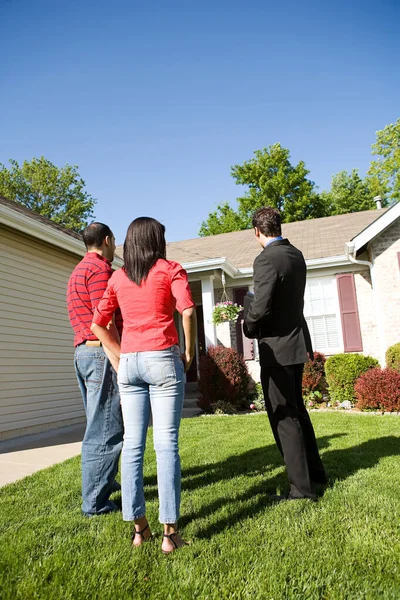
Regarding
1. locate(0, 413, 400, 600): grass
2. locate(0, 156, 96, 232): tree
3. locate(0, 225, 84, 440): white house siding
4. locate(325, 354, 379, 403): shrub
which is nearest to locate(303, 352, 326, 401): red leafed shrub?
locate(325, 354, 379, 403): shrub

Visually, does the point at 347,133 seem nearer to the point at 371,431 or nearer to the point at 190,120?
the point at 190,120

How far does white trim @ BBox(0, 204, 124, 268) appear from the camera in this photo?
258 inches

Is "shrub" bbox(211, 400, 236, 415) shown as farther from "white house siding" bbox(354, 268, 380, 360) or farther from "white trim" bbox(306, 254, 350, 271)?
"white trim" bbox(306, 254, 350, 271)

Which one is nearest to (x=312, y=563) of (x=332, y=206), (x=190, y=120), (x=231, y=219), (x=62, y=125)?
(x=190, y=120)

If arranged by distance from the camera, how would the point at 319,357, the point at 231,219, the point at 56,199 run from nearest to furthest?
the point at 319,357 → the point at 231,219 → the point at 56,199

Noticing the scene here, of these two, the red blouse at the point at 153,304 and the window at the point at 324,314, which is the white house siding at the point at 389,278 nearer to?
the window at the point at 324,314

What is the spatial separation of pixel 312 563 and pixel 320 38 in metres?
12.0

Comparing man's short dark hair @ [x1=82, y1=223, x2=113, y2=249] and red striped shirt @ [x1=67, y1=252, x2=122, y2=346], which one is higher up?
man's short dark hair @ [x1=82, y1=223, x2=113, y2=249]

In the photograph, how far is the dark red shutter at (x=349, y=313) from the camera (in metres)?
10.5

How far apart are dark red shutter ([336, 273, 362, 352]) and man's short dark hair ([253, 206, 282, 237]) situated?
26.2 ft

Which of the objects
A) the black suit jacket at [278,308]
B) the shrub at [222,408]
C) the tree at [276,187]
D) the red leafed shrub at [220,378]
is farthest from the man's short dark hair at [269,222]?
the tree at [276,187]

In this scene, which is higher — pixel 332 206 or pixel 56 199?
pixel 56 199

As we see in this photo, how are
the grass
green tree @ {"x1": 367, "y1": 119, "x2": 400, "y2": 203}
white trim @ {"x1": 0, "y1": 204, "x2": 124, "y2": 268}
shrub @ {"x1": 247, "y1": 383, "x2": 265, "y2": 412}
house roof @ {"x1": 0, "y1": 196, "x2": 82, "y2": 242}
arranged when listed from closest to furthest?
the grass, white trim @ {"x1": 0, "y1": 204, "x2": 124, "y2": 268}, house roof @ {"x1": 0, "y1": 196, "x2": 82, "y2": 242}, shrub @ {"x1": 247, "y1": 383, "x2": 265, "y2": 412}, green tree @ {"x1": 367, "y1": 119, "x2": 400, "y2": 203}

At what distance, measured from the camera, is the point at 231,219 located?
3044cm
